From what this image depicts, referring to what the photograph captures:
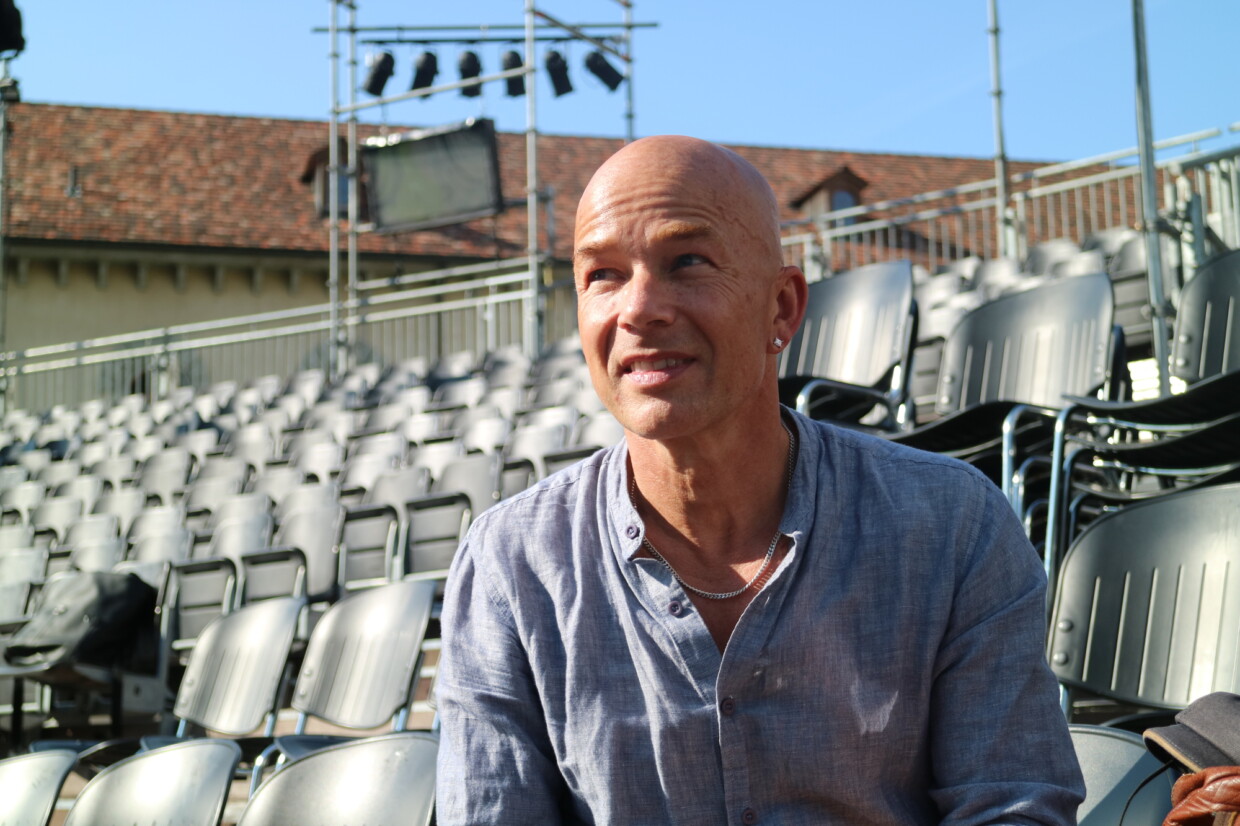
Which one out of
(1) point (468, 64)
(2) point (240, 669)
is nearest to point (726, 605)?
(2) point (240, 669)

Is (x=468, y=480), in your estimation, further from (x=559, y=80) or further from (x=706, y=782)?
(x=559, y=80)

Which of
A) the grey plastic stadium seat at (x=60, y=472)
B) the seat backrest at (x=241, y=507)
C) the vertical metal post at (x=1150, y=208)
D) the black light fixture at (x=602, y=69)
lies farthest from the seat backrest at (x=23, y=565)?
the black light fixture at (x=602, y=69)

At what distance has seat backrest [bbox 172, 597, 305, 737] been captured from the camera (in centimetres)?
432

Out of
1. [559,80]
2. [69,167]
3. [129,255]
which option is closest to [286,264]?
[129,255]

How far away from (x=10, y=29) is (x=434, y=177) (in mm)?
6736

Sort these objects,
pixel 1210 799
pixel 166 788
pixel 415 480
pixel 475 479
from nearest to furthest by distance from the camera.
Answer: pixel 1210 799
pixel 166 788
pixel 475 479
pixel 415 480

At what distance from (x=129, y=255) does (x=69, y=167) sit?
9.35 feet

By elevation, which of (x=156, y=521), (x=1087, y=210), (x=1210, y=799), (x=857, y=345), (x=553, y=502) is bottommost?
(x=156, y=521)

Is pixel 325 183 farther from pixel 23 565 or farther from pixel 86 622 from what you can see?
pixel 86 622

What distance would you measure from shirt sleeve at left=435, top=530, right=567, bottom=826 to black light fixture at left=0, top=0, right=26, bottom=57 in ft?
23.8

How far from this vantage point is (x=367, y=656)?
3.96 m

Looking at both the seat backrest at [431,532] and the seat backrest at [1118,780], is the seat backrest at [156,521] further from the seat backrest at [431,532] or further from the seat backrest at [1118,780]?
the seat backrest at [1118,780]

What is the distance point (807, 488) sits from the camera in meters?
1.76

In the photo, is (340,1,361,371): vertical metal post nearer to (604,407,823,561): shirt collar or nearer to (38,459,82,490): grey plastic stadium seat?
(38,459,82,490): grey plastic stadium seat
